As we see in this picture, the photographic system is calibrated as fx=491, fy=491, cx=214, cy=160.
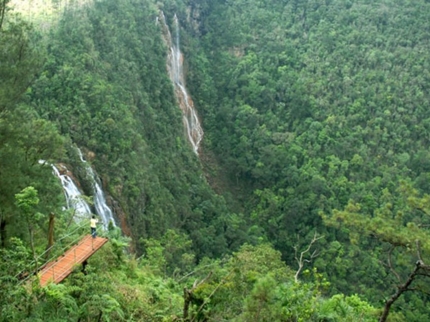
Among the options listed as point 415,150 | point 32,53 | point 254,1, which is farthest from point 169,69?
point 32,53

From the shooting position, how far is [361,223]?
31.3 feet

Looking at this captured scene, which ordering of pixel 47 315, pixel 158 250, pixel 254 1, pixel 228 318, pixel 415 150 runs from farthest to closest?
1. pixel 254 1
2. pixel 415 150
3. pixel 158 250
4. pixel 228 318
5. pixel 47 315

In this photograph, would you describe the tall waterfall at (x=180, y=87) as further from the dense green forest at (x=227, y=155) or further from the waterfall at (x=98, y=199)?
the waterfall at (x=98, y=199)

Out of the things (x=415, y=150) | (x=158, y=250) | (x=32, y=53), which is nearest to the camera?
(x=32, y=53)

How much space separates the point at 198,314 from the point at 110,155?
13.8 m

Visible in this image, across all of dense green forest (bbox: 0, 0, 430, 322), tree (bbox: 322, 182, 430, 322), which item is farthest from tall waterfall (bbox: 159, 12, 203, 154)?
tree (bbox: 322, 182, 430, 322)

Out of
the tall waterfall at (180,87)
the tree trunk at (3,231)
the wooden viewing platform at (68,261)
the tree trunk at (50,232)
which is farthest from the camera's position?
the tall waterfall at (180,87)

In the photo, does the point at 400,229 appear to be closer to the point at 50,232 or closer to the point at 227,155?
the point at 50,232

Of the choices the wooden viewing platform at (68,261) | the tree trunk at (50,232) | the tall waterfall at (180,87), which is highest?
the tree trunk at (50,232)

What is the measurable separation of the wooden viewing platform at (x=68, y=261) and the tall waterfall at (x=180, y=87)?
23511 millimetres

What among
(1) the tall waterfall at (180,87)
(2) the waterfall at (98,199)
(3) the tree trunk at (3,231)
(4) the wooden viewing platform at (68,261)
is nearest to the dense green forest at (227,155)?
(3) the tree trunk at (3,231)

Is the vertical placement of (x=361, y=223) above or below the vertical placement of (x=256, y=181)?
above

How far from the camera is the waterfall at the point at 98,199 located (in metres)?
18.2

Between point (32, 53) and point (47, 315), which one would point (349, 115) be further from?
point (47, 315)
